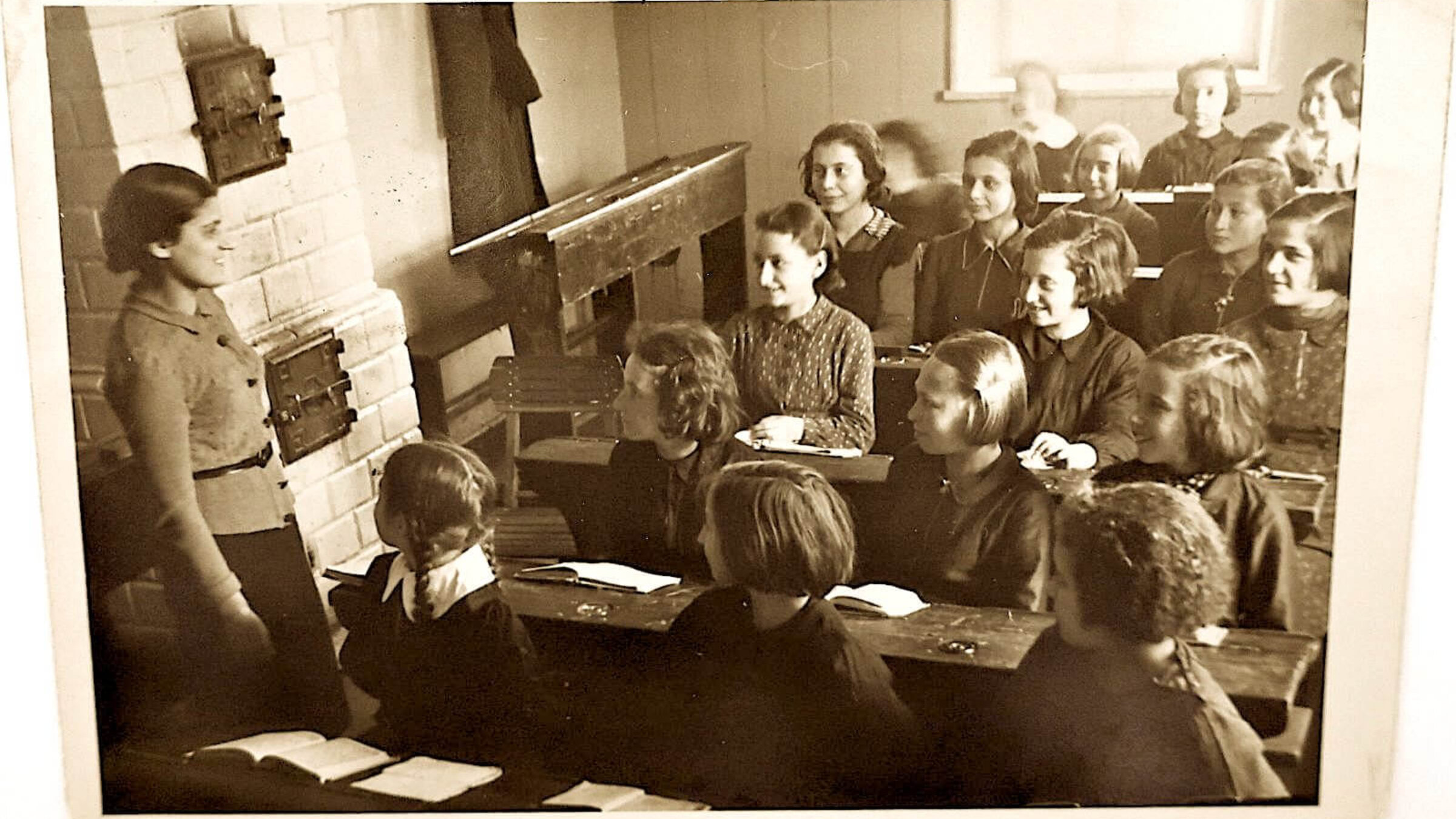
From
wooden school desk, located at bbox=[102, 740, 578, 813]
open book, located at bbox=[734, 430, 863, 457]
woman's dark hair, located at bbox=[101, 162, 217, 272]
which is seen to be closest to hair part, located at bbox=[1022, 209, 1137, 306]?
open book, located at bbox=[734, 430, 863, 457]

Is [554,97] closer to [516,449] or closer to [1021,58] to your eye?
[516,449]

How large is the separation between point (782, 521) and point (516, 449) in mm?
342

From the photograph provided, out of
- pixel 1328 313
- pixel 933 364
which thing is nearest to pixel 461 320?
pixel 933 364

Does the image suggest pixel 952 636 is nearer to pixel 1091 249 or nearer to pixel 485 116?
pixel 1091 249

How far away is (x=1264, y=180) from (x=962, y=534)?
1.80ft

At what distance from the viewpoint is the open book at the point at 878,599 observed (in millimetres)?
1612

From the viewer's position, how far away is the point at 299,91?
5.09 ft

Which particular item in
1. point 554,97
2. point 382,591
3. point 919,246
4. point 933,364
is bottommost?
point 382,591

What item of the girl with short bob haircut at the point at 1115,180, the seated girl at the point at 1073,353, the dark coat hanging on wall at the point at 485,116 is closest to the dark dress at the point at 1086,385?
the seated girl at the point at 1073,353

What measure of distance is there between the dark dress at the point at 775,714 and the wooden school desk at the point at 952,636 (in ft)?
0.10

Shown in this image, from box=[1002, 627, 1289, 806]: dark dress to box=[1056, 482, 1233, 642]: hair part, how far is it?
0.05m

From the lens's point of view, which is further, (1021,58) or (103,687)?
(103,687)

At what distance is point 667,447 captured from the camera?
162 centimetres

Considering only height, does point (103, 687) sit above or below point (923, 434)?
below
